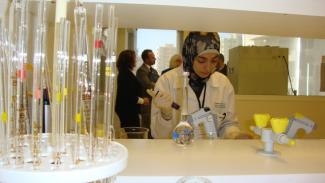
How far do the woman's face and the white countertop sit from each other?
83 centimetres

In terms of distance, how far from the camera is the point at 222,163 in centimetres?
76

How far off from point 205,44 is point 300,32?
2.47 feet

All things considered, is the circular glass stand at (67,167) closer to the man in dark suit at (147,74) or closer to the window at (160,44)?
the man in dark suit at (147,74)

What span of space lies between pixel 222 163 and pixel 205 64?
A: 3.47 feet

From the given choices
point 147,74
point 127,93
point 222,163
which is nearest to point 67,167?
point 222,163

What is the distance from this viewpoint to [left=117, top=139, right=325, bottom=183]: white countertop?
2.20 feet

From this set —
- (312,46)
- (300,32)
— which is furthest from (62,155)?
(312,46)

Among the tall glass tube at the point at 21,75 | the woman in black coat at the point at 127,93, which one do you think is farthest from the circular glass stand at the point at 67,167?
the woman in black coat at the point at 127,93

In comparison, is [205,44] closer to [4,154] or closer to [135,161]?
[135,161]

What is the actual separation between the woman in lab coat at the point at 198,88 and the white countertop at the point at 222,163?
74 centimetres

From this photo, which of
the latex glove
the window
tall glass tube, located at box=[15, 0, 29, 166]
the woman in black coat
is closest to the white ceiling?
tall glass tube, located at box=[15, 0, 29, 166]

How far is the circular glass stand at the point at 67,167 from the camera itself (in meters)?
0.38

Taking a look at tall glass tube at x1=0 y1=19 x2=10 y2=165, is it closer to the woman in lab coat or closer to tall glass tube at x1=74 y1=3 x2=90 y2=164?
tall glass tube at x1=74 y1=3 x2=90 y2=164

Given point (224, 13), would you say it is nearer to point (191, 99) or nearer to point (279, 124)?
point (279, 124)
